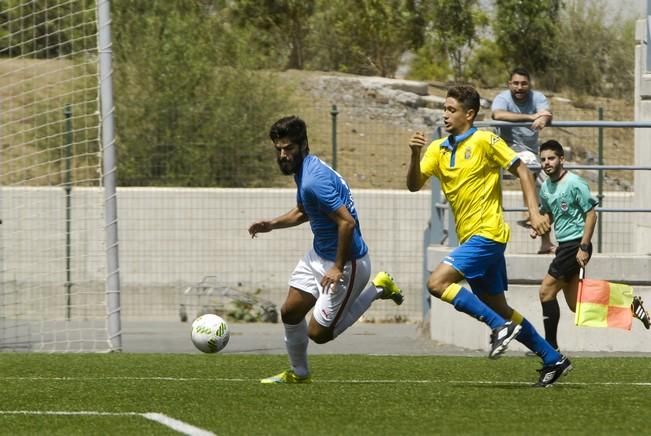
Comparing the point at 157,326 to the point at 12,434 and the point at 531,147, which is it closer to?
the point at 531,147

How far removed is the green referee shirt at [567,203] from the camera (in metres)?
12.5

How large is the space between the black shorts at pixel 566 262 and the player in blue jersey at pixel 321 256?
3136mm

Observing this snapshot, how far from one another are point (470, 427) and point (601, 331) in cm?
703

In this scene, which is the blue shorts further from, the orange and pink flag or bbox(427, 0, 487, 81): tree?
bbox(427, 0, 487, 81): tree

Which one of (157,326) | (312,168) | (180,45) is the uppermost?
(180,45)

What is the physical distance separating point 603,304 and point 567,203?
915mm

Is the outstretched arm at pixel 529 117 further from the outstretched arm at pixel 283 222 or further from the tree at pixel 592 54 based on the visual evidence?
the tree at pixel 592 54

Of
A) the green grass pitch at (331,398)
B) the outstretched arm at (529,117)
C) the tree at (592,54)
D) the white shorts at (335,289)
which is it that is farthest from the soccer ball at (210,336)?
the tree at (592,54)

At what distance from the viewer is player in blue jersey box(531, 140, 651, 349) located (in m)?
12.5

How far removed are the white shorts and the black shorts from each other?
132 inches

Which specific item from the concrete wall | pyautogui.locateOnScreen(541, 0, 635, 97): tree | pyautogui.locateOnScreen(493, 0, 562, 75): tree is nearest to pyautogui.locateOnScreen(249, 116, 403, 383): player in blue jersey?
the concrete wall

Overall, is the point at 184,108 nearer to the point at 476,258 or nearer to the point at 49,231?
the point at 49,231

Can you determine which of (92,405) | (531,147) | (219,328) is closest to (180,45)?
(531,147)

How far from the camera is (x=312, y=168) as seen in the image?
31.3 ft
